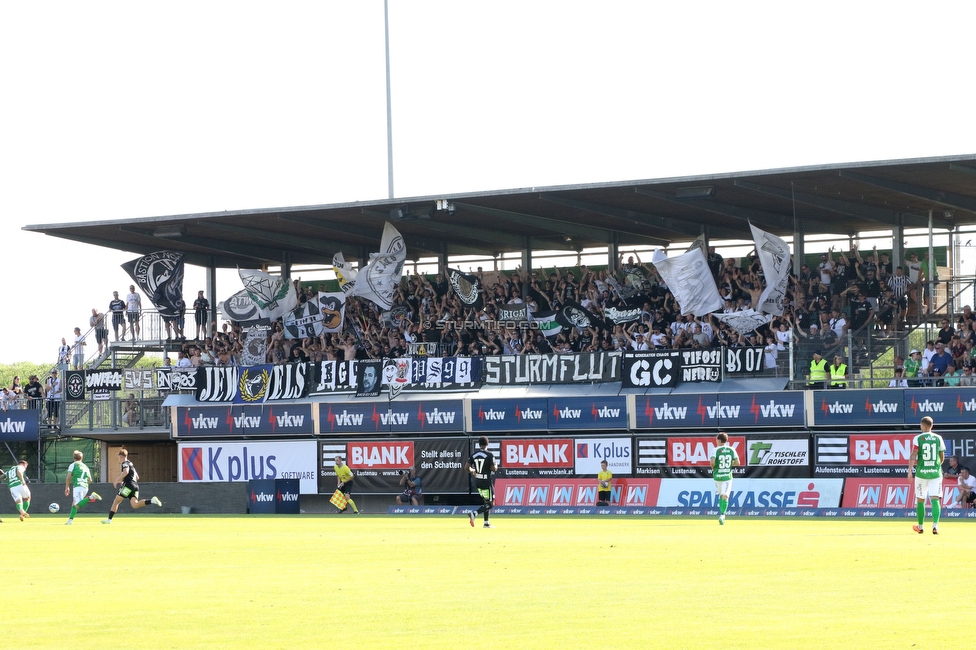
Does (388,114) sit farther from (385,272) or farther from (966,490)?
(966,490)

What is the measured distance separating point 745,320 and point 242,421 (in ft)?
51.2

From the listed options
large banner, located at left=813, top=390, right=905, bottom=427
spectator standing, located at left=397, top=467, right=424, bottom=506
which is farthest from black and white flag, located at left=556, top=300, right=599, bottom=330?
large banner, located at left=813, top=390, right=905, bottom=427

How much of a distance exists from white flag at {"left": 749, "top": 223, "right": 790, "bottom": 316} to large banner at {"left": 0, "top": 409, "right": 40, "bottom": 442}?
79.7ft

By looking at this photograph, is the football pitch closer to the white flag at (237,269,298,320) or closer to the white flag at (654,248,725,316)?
the white flag at (654,248,725,316)

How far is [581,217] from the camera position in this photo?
141 feet

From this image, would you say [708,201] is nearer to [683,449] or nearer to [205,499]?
[683,449]

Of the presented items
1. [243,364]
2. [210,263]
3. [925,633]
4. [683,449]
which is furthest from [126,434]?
[925,633]

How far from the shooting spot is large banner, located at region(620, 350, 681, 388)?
3684cm

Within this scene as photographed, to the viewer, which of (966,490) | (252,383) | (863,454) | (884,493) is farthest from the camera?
(252,383)

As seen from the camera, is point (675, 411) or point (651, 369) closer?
point (675, 411)

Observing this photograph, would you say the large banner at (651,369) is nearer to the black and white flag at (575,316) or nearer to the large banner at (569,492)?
the large banner at (569,492)

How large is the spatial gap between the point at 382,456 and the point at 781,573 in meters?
27.0

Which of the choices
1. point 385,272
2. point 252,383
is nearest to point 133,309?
point 252,383

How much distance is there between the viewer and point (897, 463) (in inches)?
1292
